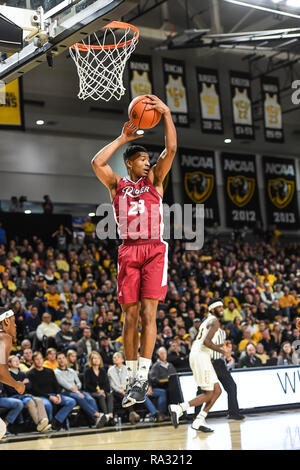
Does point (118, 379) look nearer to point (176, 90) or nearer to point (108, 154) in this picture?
point (108, 154)

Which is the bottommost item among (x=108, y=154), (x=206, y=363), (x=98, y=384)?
(x=98, y=384)

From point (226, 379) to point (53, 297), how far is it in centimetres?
571

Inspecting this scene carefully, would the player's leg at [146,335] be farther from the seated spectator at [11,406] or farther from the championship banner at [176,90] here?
the championship banner at [176,90]

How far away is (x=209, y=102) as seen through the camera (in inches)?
844

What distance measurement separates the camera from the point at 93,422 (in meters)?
12.7

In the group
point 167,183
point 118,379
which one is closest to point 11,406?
point 118,379

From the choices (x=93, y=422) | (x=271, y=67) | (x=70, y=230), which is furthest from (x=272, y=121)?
(x=93, y=422)

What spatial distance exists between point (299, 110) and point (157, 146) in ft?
21.0

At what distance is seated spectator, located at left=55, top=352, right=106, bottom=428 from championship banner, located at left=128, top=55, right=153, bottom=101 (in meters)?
9.43

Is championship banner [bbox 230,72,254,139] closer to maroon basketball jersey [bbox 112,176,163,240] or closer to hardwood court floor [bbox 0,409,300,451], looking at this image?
hardwood court floor [bbox 0,409,300,451]

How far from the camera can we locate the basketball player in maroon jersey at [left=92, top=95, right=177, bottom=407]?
18.5 feet

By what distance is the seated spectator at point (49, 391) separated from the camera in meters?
12.0

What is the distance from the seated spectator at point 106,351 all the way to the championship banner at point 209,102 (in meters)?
9.08

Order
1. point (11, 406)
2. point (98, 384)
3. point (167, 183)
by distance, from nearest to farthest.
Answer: point (11, 406) < point (98, 384) < point (167, 183)
